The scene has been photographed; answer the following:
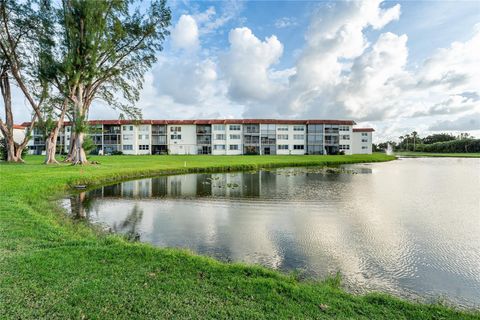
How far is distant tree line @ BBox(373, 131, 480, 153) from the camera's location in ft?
354

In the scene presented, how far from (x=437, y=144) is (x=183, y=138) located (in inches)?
4062

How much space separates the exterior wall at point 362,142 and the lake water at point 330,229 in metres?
73.4

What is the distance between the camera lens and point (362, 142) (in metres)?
89.2

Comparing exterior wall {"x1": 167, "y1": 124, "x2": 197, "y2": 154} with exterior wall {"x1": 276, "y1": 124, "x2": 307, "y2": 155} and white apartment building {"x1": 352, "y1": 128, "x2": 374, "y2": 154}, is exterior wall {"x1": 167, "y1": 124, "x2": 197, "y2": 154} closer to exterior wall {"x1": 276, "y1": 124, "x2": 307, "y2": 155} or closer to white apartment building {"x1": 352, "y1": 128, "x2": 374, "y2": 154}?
exterior wall {"x1": 276, "y1": 124, "x2": 307, "y2": 155}

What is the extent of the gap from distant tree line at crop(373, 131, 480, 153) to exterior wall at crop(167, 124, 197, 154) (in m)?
85.2

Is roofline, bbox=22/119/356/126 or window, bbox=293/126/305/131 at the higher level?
roofline, bbox=22/119/356/126

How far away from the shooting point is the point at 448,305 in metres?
5.36

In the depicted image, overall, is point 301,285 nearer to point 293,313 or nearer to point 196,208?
point 293,313

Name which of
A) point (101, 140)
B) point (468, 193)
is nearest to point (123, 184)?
point (468, 193)

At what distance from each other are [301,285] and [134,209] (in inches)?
399

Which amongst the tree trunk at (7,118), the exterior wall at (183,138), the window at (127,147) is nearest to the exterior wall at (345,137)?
the exterior wall at (183,138)

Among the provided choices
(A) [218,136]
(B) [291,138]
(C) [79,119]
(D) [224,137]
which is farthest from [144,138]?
(C) [79,119]

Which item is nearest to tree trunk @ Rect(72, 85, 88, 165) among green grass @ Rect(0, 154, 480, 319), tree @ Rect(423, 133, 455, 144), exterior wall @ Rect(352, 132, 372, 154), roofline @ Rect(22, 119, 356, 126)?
green grass @ Rect(0, 154, 480, 319)

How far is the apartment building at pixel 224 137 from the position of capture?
7769 centimetres
